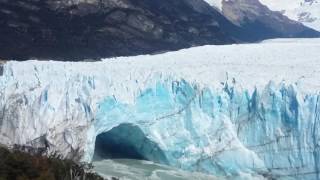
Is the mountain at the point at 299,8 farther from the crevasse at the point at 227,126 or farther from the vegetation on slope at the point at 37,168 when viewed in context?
the vegetation on slope at the point at 37,168

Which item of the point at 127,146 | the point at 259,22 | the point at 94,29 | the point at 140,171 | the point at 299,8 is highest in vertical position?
the point at 299,8

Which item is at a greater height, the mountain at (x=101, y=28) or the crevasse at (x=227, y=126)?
the mountain at (x=101, y=28)

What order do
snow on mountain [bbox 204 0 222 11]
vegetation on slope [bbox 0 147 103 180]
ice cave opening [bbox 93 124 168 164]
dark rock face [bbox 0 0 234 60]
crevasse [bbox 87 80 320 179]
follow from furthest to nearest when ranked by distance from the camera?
1. snow on mountain [bbox 204 0 222 11]
2. dark rock face [bbox 0 0 234 60]
3. ice cave opening [bbox 93 124 168 164]
4. crevasse [bbox 87 80 320 179]
5. vegetation on slope [bbox 0 147 103 180]

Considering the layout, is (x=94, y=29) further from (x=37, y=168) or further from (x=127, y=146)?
(x=37, y=168)

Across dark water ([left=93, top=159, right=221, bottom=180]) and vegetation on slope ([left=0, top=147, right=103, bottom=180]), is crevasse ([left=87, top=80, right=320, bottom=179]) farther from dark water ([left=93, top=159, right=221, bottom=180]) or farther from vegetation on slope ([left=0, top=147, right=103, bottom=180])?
vegetation on slope ([left=0, top=147, right=103, bottom=180])

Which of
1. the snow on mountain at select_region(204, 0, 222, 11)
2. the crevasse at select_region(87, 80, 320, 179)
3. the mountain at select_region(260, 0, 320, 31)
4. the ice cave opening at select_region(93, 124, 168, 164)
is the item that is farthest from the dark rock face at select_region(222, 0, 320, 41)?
the crevasse at select_region(87, 80, 320, 179)

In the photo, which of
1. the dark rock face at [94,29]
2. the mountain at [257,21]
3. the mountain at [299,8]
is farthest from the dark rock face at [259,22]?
the mountain at [299,8]

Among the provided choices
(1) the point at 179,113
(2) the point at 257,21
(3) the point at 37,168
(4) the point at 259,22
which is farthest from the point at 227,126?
(2) the point at 257,21
